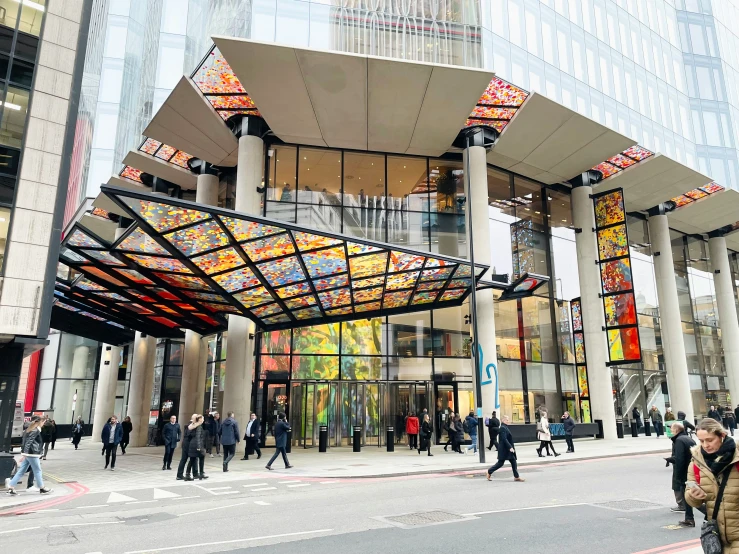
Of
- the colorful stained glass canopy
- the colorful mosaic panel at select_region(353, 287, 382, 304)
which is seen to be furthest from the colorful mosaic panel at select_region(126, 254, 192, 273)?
the colorful stained glass canopy

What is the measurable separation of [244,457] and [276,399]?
4.26 m

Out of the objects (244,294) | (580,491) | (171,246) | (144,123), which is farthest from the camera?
(144,123)

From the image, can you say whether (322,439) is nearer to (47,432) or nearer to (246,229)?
(47,432)

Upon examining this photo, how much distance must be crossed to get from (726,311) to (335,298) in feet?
112

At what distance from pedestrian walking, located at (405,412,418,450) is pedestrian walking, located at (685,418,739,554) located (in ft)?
62.2

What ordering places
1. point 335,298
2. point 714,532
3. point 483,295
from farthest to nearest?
point 483,295
point 335,298
point 714,532

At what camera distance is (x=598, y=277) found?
3030 centimetres

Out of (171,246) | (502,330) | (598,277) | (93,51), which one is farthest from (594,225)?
(93,51)

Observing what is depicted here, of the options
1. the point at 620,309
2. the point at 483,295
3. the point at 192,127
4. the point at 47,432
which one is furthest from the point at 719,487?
the point at 620,309

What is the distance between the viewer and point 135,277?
699 inches

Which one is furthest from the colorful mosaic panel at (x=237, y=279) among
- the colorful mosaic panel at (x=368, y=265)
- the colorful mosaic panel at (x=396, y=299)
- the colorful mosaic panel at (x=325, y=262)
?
the colorful mosaic panel at (x=396, y=299)

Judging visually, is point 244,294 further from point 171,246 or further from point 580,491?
point 580,491

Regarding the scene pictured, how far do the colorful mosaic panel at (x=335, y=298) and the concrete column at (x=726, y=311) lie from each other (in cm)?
3251

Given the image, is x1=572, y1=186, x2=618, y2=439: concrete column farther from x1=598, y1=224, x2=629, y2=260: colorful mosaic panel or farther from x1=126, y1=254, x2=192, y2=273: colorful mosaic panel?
x1=126, y1=254, x2=192, y2=273: colorful mosaic panel
